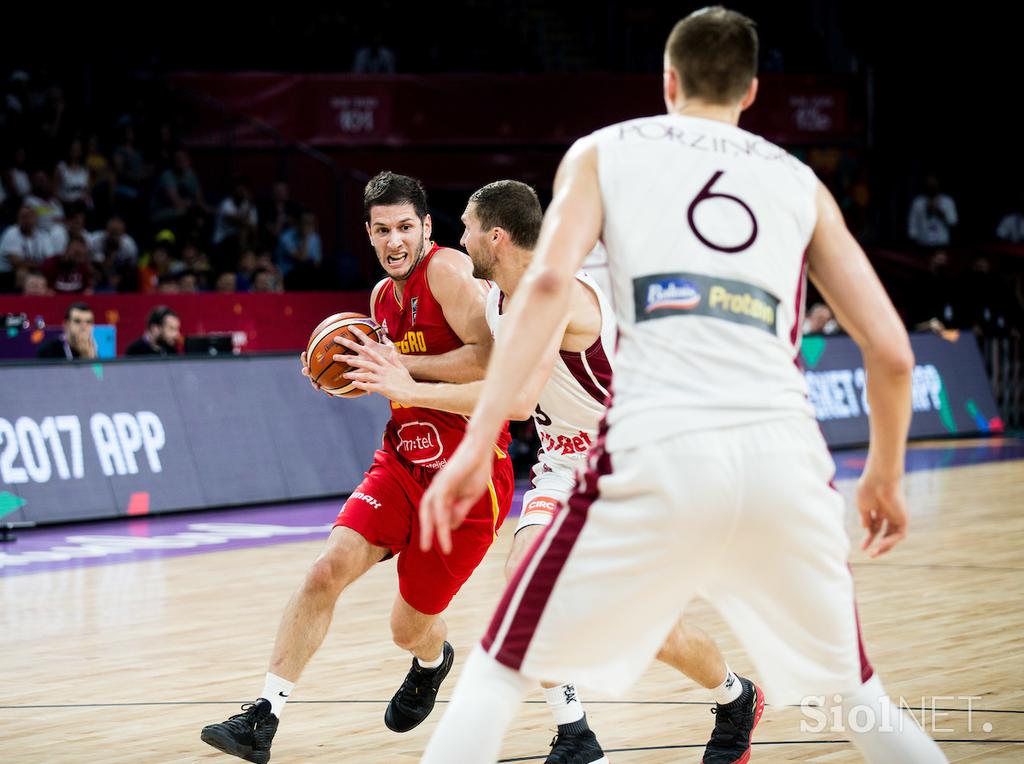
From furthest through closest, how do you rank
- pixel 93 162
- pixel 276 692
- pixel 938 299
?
1. pixel 938 299
2. pixel 93 162
3. pixel 276 692

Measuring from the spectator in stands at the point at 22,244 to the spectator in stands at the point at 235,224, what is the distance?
2277 mm

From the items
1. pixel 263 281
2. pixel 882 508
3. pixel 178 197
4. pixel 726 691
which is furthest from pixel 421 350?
pixel 178 197

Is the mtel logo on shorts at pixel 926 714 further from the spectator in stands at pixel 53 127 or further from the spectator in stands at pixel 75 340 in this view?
the spectator in stands at pixel 53 127

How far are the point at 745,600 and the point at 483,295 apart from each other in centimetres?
260

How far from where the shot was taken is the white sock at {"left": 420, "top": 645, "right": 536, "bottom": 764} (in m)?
3.11

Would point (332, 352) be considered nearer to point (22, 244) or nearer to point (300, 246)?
point (22, 244)

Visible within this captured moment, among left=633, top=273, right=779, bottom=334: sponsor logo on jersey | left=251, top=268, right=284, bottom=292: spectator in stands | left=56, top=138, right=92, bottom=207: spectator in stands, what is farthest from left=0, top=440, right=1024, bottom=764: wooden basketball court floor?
left=56, top=138, right=92, bottom=207: spectator in stands

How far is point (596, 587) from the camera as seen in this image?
10.3 feet

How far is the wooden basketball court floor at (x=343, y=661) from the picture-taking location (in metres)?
5.38

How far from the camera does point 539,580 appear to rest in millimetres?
3193

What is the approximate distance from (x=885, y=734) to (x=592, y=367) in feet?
7.04

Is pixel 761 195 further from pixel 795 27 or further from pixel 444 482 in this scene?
pixel 795 27

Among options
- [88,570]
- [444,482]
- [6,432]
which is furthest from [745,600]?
[6,432]

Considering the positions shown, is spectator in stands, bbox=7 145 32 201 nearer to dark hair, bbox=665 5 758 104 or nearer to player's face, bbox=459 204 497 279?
player's face, bbox=459 204 497 279
